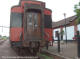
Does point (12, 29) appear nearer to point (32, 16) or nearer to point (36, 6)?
point (32, 16)

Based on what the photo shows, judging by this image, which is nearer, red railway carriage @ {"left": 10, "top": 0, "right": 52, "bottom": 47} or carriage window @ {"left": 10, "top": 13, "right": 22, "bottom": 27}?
red railway carriage @ {"left": 10, "top": 0, "right": 52, "bottom": 47}

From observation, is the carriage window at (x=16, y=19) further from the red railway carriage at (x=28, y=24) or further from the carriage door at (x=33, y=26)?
the carriage door at (x=33, y=26)

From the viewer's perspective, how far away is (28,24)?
9539mm

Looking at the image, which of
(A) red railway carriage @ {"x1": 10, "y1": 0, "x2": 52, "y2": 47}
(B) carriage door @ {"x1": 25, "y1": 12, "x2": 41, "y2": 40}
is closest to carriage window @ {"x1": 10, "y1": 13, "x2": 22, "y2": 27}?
(A) red railway carriage @ {"x1": 10, "y1": 0, "x2": 52, "y2": 47}

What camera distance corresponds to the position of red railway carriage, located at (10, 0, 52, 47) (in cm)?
924

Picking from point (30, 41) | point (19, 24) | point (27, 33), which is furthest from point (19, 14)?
point (30, 41)

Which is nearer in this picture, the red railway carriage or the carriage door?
the red railway carriage

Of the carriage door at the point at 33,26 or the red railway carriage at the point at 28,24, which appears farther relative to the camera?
the carriage door at the point at 33,26

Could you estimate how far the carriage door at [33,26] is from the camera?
9.48 metres

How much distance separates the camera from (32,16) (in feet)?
31.6

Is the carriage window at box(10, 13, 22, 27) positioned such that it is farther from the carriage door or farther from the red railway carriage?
the carriage door

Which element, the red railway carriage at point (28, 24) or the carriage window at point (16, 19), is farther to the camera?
the carriage window at point (16, 19)

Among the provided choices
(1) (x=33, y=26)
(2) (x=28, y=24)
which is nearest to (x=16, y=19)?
(2) (x=28, y=24)

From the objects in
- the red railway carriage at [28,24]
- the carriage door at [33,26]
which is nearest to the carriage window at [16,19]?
the red railway carriage at [28,24]
